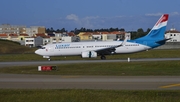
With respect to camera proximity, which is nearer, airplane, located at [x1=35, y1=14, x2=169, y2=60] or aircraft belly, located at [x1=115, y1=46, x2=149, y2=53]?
airplane, located at [x1=35, y1=14, x2=169, y2=60]

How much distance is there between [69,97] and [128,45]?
36229mm

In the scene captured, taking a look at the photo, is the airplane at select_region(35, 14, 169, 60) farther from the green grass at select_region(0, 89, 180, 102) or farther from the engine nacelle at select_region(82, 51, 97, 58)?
the green grass at select_region(0, 89, 180, 102)

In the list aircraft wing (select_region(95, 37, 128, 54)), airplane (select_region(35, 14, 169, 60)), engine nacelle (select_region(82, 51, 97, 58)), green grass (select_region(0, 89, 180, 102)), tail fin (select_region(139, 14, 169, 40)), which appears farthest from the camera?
Result: tail fin (select_region(139, 14, 169, 40))

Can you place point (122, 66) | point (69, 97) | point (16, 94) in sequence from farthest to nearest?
point (122, 66) < point (16, 94) < point (69, 97)

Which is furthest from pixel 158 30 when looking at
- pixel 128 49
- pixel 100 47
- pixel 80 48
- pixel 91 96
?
pixel 91 96

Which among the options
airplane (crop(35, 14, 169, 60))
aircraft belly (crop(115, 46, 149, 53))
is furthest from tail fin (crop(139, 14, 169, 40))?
aircraft belly (crop(115, 46, 149, 53))

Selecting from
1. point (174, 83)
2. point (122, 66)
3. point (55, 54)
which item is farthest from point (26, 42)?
point (174, 83)

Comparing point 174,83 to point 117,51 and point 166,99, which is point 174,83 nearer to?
Result: point 166,99

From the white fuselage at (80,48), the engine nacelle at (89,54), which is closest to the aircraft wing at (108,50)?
the white fuselage at (80,48)

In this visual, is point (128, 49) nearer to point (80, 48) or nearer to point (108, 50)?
point (108, 50)

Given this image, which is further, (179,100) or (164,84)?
(164,84)

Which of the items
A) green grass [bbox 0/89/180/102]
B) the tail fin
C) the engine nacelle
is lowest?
green grass [bbox 0/89/180/102]

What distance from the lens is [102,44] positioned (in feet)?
167

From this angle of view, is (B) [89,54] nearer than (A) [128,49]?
Yes
